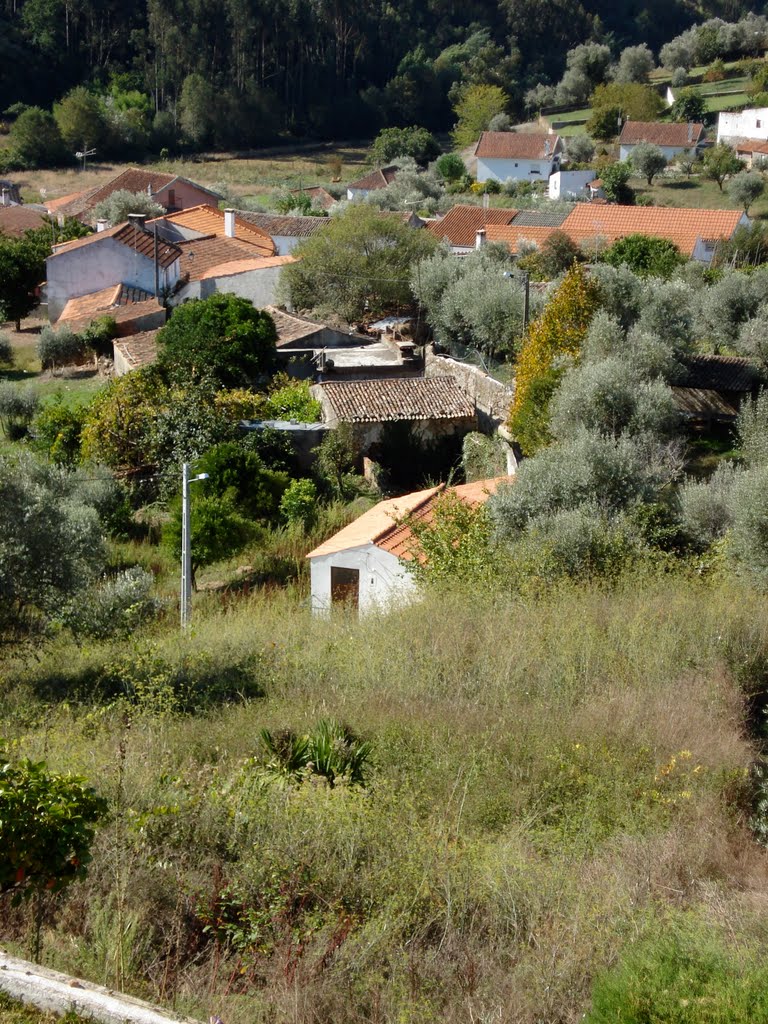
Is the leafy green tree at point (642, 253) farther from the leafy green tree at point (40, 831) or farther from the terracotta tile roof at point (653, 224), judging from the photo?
the leafy green tree at point (40, 831)

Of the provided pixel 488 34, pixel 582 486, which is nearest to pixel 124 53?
pixel 488 34

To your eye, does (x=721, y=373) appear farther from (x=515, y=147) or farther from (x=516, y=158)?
(x=515, y=147)

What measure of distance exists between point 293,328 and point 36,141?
159ft

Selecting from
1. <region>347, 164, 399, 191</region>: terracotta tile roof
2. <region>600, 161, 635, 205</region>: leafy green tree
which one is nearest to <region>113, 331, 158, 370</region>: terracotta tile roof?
Result: <region>600, 161, 635, 205</region>: leafy green tree

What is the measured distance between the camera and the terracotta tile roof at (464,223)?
4275 cm

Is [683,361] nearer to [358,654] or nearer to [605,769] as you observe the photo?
[358,654]

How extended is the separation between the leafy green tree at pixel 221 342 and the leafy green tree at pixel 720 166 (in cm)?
4013

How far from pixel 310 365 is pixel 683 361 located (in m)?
8.63

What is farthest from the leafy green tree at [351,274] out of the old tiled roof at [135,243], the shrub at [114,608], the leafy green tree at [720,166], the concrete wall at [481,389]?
the leafy green tree at [720,166]

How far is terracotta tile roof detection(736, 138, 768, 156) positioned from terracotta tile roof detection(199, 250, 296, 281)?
126 ft

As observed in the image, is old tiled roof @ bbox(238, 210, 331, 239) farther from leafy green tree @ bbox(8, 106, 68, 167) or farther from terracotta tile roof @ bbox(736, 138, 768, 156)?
terracotta tile roof @ bbox(736, 138, 768, 156)

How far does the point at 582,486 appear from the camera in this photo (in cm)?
1398

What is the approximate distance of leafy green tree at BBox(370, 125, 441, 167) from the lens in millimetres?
75875

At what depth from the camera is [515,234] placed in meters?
41.8
